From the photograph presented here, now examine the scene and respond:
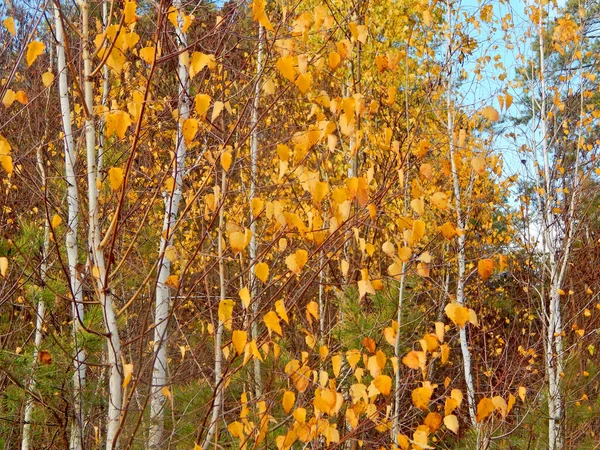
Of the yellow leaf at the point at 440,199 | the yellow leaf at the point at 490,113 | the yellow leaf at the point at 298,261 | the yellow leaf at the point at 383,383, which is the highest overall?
the yellow leaf at the point at 490,113

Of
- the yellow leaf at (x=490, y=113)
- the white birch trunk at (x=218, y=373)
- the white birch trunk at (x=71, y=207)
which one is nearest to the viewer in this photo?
the white birch trunk at (x=218, y=373)

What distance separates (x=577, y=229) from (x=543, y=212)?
0.29 meters

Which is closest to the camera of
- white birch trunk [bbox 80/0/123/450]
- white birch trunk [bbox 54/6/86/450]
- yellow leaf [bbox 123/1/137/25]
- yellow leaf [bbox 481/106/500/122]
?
yellow leaf [bbox 123/1/137/25]

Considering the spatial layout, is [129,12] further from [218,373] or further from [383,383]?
[218,373]

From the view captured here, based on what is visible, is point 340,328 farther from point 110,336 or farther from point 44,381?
point 110,336

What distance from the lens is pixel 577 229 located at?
527 cm

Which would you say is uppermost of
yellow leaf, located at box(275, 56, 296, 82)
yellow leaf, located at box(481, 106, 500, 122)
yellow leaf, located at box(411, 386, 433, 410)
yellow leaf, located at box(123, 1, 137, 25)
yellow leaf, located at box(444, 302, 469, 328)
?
yellow leaf, located at box(123, 1, 137, 25)

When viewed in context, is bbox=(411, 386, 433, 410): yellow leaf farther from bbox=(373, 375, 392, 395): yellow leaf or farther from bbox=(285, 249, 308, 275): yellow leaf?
bbox=(285, 249, 308, 275): yellow leaf

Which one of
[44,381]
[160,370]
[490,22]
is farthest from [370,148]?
[44,381]

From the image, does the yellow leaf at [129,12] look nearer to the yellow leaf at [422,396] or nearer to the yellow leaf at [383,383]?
the yellow leaf at [383,383]

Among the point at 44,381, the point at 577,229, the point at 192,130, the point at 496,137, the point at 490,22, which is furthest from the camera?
the point at 496,137

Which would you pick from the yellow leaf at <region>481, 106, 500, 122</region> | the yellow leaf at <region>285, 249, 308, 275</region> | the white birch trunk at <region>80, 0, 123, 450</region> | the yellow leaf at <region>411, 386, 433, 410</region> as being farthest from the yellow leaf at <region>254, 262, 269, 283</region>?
the yellow leaf at <region>481, 106, 500, 122</region>

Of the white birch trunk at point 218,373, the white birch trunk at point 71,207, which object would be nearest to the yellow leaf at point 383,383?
the white birch trunk at point 218,373

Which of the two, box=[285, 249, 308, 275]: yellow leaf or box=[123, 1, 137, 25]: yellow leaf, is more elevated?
box=[123, 1, 137, 25]: yellow leaf
